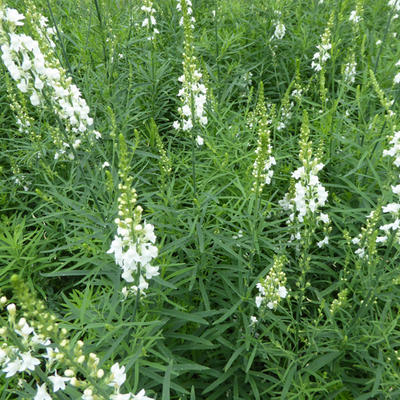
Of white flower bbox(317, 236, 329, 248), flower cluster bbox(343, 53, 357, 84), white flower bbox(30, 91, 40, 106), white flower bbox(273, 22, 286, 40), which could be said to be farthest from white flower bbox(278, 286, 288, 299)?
white flower bbox(273, 22, 286, 40)

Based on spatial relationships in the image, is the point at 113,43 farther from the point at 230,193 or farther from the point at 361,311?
the point at 361,311

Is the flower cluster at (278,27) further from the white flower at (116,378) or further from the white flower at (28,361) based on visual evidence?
the white flower at (28,361)

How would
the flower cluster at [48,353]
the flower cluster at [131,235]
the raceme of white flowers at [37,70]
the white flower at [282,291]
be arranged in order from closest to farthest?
1. the flower cluster at [48,353]
2. the flower cluster at [131,235]
3. the raceme of white flowers at [37,70]
4. the white flower at [282,291]

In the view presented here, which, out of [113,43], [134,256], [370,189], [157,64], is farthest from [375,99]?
[134,256]

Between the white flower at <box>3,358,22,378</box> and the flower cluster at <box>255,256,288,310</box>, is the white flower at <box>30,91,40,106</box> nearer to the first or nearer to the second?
the white flower at <box>3,358,22,378</box>

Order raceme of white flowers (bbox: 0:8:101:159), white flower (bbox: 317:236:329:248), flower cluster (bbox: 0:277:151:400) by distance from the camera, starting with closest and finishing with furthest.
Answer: flower cluster (bbox: 0:277:151:400) → raceme of white flowers (bbox: 0:8:101:159) → white flower (bbox: 317:236:329:248)

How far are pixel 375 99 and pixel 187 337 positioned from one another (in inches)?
168

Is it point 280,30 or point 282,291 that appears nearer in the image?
point 282,291

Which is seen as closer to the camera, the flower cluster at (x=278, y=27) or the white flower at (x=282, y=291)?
the white flower at (x=282, y=291)

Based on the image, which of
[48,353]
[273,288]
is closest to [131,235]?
[48,353]

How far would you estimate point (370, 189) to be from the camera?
14.3 feet

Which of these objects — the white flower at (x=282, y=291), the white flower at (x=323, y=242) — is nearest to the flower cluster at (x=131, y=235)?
the white flower at (x=282, y=291)

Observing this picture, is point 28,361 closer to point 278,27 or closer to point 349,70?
point 349,70

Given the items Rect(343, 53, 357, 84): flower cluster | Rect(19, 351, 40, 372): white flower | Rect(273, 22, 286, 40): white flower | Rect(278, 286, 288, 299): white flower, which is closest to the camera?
Rect(19, 351, 40, 372): white flower
